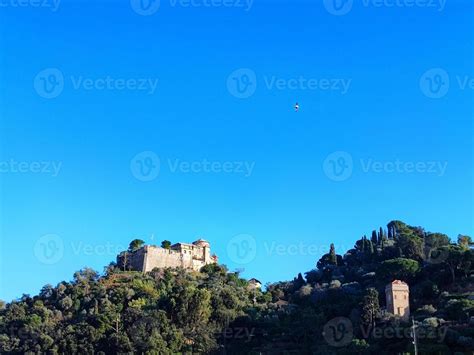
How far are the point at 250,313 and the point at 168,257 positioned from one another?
22402 millimetres

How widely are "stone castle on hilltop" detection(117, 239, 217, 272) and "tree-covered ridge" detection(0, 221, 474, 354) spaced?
13.1 ft

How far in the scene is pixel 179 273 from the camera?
82.1 m

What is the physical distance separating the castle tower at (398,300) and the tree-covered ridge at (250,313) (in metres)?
1.00

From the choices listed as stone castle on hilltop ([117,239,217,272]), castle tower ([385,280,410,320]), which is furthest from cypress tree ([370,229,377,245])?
castle tower ([385,280,410,320])

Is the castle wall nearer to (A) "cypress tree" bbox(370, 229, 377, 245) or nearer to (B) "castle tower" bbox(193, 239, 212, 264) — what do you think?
(B) "castle tower" bbox(193, 239, 212, 264)

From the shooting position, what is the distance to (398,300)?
61.2 m

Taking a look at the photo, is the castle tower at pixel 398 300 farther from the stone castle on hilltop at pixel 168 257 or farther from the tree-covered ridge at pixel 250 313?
the stone castle on hilltop at pixel 168 257

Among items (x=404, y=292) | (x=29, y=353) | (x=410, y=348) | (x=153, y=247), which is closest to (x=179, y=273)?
(x=153, y=247)

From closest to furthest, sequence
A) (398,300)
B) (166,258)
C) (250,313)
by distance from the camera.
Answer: (398,300) < (250,313) < (166,258)

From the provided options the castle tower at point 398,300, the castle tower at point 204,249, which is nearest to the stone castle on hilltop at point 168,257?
the castle tower at point 204,249

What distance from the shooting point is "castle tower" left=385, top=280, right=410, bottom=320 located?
60.6 meters

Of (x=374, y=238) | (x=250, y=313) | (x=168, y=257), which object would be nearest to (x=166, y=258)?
(x=168, y=257)

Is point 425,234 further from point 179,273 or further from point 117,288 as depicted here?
point 117,288

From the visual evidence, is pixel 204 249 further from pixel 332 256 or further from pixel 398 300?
pixel 398 300
